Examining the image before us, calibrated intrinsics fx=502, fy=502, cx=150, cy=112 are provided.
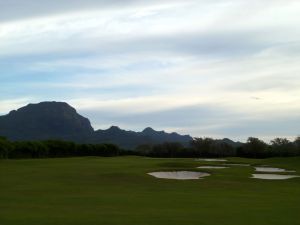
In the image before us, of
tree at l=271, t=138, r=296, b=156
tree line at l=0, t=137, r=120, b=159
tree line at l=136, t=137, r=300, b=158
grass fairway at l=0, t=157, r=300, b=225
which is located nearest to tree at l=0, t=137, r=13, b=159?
tree line at l=0, t=137, r=120, b=159

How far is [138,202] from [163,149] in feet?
296

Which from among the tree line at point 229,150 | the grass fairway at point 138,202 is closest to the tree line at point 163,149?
the tree line at point 229,150

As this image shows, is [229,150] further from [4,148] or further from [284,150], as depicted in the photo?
[4,148]

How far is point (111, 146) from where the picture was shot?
100250 mm

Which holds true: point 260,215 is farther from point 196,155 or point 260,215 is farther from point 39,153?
point 196,155

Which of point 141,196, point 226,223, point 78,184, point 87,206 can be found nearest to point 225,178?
point 78,184

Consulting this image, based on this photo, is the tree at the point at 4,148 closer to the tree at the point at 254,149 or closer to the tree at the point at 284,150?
the tree at the point at 254,149

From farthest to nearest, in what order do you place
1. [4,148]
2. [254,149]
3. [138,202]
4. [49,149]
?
[254,149] < [49,149] < [4,148] < [138,202]

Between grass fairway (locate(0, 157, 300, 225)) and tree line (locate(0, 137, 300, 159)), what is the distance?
46.7 metres

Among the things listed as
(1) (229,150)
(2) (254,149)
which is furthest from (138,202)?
(1) (229,150)

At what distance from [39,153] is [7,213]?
69.2m

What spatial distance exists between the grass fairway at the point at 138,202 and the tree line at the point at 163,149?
4665 cm

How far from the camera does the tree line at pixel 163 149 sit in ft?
271

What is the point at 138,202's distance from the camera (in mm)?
21438
